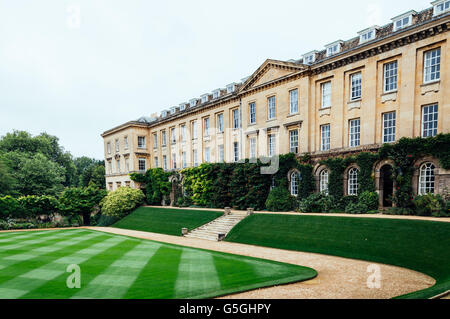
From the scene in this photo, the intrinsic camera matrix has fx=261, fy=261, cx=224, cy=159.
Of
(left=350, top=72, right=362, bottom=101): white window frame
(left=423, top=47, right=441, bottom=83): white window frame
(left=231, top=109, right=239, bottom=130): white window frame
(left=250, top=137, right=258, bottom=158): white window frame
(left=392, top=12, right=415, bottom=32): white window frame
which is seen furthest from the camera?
(left=231, top=109, right=239, bottom=130): white window frame

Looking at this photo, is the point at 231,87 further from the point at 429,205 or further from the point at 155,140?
the point at 429,205

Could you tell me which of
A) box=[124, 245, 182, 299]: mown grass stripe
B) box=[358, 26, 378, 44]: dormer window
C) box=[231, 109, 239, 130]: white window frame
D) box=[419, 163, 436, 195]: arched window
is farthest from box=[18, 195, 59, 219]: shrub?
box=[419, 163, 436, 195]: arched window

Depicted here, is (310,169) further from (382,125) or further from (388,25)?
(388,25)

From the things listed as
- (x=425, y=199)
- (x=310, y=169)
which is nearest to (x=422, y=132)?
(x=425, y=199)

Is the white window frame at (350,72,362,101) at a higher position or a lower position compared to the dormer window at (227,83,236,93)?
lower

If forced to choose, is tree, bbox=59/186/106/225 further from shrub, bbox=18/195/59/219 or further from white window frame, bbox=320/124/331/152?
white window frame, bbox=320/124/331/152

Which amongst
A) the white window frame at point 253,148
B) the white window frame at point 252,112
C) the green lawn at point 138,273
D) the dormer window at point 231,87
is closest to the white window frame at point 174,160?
the dormer window at point 231,87

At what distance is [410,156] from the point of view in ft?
61.5

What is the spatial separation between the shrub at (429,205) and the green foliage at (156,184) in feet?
104

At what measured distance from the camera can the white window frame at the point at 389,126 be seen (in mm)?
20688

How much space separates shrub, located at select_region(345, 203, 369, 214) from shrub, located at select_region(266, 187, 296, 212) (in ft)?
17.0

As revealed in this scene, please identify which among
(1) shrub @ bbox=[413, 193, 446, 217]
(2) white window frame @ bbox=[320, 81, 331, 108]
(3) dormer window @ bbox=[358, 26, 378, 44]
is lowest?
(1) shrub @ bbox=[413, 193, 446, 217]

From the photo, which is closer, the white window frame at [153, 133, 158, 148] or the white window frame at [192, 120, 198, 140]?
the white window frame at [192, 120, 198, 140]

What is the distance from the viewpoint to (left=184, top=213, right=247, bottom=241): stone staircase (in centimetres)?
2166
